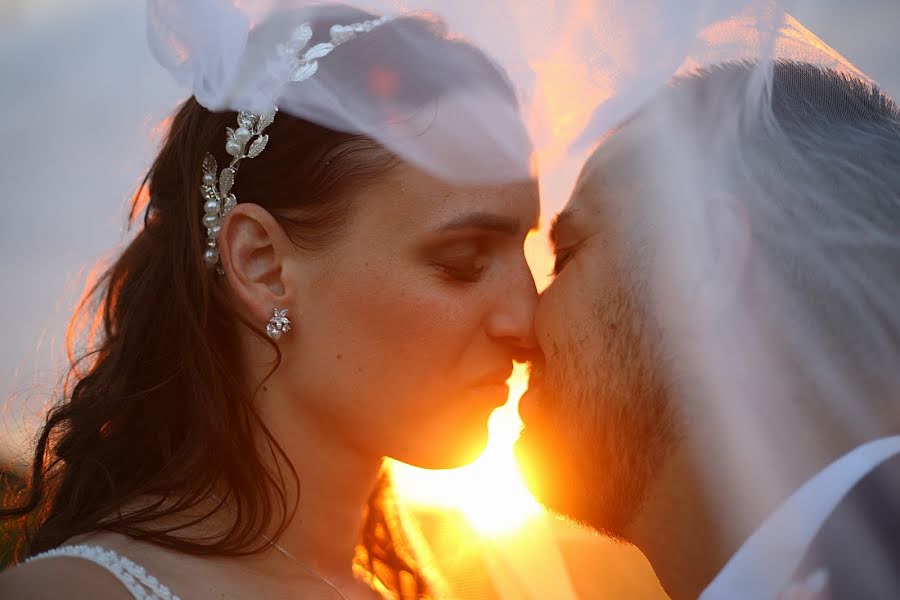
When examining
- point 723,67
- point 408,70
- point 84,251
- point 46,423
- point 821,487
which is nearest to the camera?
point 821,487

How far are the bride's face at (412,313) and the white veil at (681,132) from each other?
0.15m

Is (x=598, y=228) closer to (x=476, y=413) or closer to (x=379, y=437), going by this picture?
(x=476, y=413)

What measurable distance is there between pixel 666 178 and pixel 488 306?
0.73 meters

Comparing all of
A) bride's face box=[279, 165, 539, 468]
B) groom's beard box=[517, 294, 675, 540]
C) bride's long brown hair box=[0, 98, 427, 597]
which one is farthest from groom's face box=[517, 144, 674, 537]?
bride's long brown hair box=[0, 98, 427, 597]

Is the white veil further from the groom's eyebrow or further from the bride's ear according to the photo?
the bride's ear

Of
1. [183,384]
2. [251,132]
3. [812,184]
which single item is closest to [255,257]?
[251,132]

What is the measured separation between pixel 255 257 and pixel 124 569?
1.10 meters

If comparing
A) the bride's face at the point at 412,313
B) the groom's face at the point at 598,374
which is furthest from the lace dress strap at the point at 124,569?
the groom's face at the point at 598,374

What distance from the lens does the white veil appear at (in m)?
2.52

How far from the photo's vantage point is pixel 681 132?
9.45ft

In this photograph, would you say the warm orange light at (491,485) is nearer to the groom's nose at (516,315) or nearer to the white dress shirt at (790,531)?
the groom's nose at (516,315)

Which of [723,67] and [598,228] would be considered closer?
[723,67]

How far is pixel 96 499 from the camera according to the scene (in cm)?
334

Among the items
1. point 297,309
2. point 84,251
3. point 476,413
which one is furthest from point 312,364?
point 84,251
